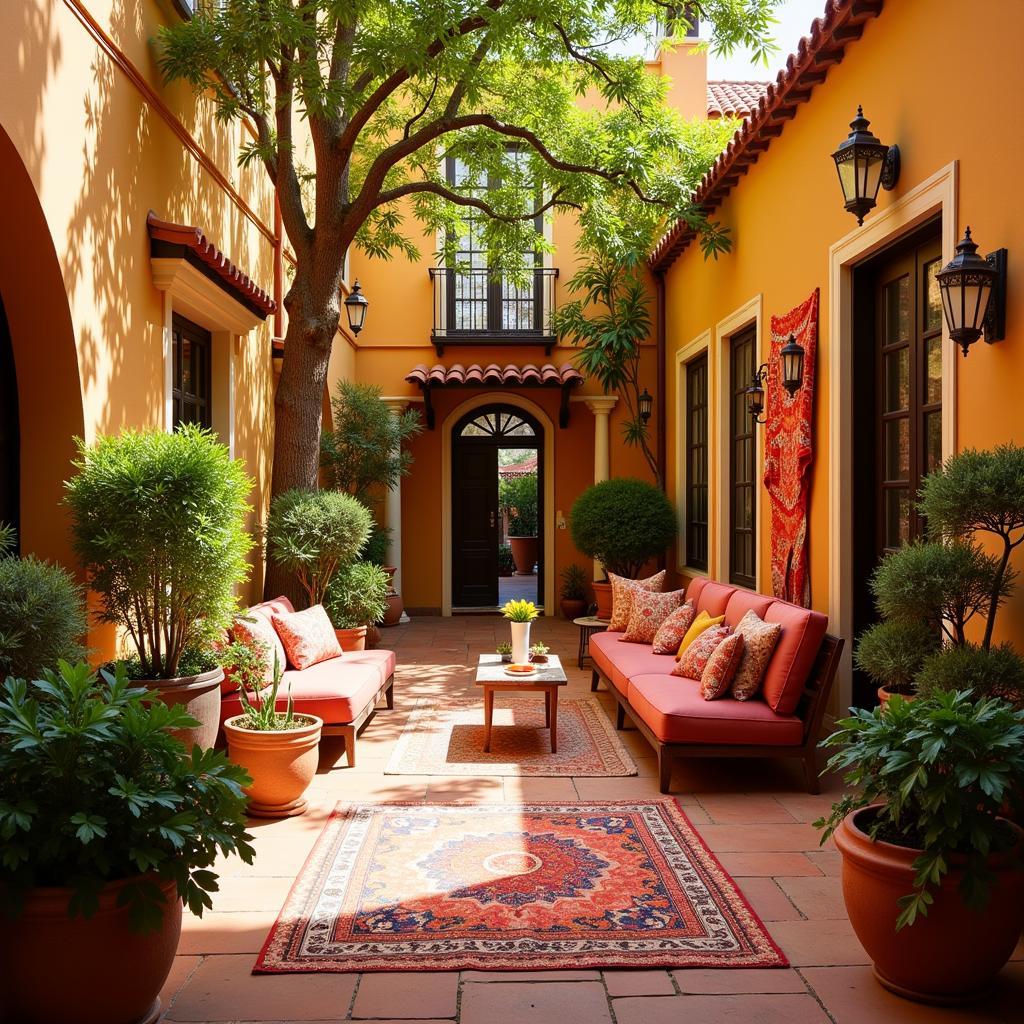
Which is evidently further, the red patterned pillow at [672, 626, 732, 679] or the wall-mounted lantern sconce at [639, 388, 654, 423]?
A: the wall-mounted lantern sconce at [639, 388, 654, 423]

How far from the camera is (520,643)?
612cm

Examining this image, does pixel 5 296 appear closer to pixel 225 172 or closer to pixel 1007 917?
pixel 225 172

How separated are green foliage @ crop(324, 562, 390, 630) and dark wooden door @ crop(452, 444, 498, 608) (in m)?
5.33

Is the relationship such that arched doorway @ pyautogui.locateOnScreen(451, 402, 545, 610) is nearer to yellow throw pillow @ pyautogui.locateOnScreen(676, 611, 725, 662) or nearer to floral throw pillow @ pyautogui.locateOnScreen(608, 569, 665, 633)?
floral throw pillow @ pyautogui.locateOnScreen(608, 569, 665, 633)

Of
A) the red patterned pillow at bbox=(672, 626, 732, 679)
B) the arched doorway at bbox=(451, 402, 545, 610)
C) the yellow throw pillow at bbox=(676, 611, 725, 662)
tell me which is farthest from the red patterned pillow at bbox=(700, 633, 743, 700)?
the arched doorway at bbox=(451, 402, 545, 610)

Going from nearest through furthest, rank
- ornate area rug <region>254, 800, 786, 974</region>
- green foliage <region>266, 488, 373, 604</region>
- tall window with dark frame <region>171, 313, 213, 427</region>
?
ornate area rug <region>254, 800, 786, 974</region>
tall window with dark frame <region>171, 313, 213, 427</region>
green foliage <region>266, 488, 373, 604</region>

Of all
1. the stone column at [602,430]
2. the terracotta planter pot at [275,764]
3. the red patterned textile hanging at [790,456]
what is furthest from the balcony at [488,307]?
the terracotta planter pot at [275,764]

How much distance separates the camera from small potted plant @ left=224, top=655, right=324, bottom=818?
14.9ft

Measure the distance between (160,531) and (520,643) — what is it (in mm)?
2696

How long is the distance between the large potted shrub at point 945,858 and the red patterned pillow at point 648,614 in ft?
13.9

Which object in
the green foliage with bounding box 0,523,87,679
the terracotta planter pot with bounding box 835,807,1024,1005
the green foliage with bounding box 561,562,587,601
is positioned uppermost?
the green foliage with bounding box 0,523,87,679

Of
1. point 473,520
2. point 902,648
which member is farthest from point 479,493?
point 902,648

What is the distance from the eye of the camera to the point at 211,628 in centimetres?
444

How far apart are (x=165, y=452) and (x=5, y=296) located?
1.09 m
